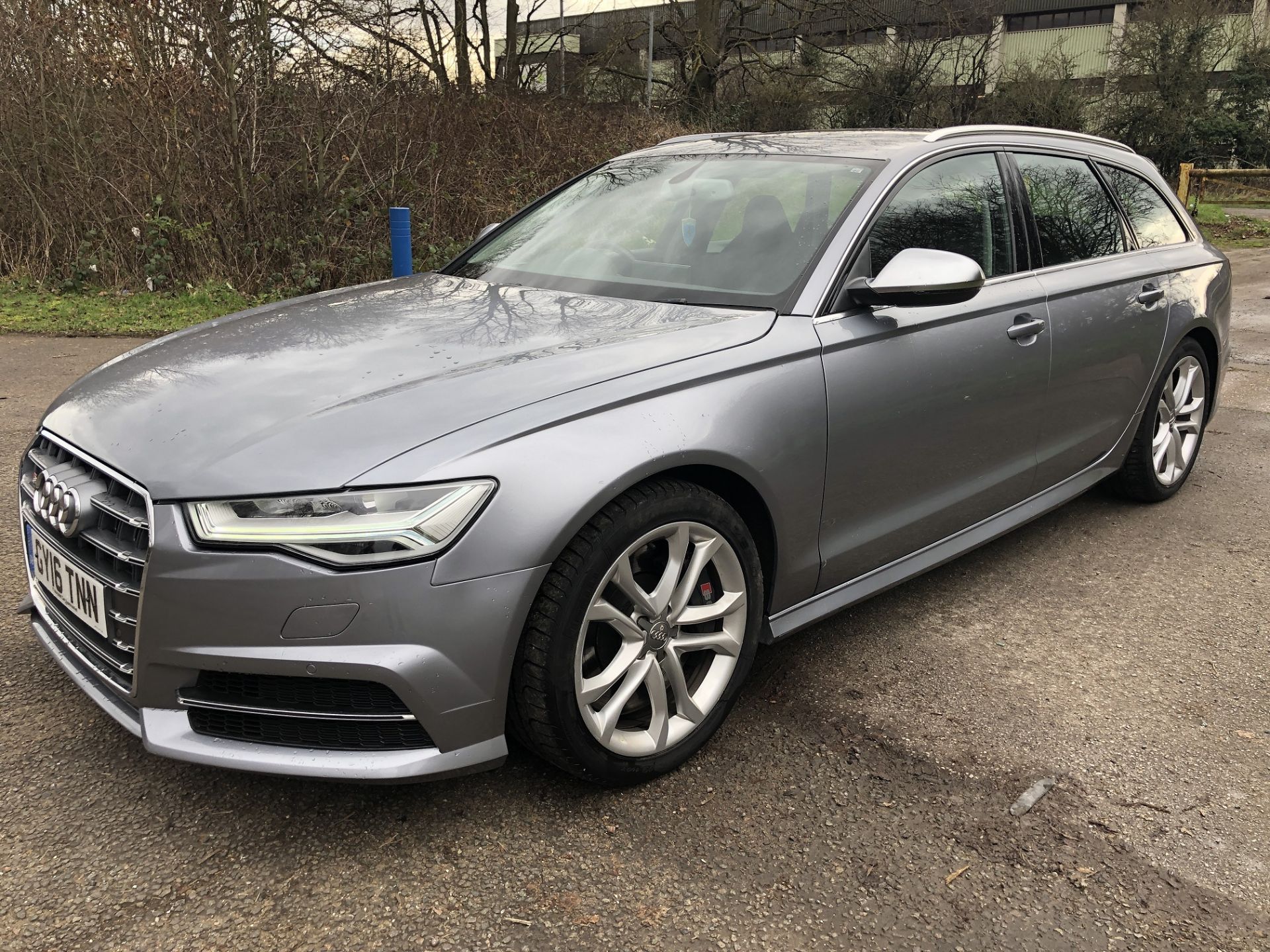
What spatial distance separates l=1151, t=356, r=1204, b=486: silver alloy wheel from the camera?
442 centimetres

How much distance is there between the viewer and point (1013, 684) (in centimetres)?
296

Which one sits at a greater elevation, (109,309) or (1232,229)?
(1232,229)

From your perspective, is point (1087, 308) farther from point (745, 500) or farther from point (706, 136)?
point (745, 500)

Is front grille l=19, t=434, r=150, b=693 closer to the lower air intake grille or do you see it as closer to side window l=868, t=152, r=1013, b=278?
the lower air intake grille

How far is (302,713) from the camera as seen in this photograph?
2004 mm

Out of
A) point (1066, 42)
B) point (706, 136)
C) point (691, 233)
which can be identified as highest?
point (1066, 42)

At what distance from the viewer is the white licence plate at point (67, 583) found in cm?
216

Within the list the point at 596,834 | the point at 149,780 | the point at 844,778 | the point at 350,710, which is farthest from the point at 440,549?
the point at 844,778

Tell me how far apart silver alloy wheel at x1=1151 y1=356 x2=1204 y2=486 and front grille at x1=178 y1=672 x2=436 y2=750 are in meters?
3.63

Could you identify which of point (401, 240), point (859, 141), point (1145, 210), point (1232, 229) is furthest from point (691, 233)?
point (1232, 229)

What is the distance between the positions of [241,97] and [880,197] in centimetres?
846

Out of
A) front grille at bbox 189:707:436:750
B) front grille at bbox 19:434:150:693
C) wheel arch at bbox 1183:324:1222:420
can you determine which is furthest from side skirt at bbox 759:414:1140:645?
front grille at bbox 19:434:150:693

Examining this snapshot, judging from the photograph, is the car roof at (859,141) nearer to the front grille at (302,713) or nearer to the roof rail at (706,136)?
the roof rail at (706,136)

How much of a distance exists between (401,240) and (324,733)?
670cm
